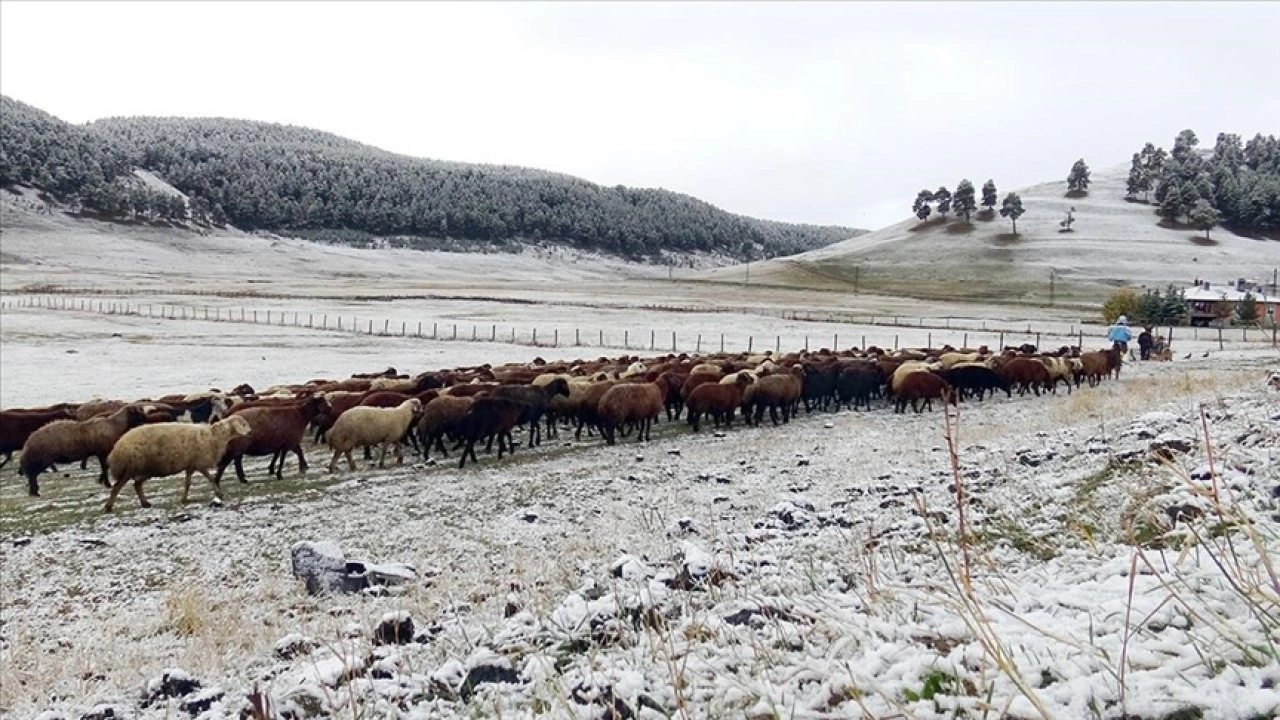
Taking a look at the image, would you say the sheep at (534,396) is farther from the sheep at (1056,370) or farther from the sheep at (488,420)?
the sheep at (1056,370)

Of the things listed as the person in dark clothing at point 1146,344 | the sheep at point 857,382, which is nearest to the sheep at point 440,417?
the sheep at point 857,382

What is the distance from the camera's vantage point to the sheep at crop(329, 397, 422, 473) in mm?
15719

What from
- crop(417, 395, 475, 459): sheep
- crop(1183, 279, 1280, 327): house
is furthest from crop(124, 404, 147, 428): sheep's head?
crop(1183, 279, 1280, 327): house

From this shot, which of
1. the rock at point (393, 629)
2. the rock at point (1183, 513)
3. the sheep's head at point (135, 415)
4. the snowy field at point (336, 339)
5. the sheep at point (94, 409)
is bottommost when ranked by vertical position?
the snowy field at point (336, 339)

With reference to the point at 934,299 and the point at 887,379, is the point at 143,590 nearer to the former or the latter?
the point at 887,379

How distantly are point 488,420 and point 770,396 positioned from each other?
7061 millimetres

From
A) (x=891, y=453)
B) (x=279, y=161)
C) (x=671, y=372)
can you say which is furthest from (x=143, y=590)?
(x=279, y=161)

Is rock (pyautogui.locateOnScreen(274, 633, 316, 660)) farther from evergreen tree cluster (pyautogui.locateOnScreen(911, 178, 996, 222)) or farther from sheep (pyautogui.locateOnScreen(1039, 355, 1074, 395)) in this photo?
evergreen tree cluster (pyautogui.locateOnScreen(911, 178, 996, 222))

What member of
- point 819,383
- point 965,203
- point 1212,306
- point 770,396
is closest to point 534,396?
point 770,396

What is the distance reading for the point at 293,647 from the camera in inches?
256

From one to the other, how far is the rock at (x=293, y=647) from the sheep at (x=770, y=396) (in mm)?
14440

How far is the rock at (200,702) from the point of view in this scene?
5.32 meters

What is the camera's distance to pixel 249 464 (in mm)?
16766

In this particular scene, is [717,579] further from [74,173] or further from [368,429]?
[74,173]
